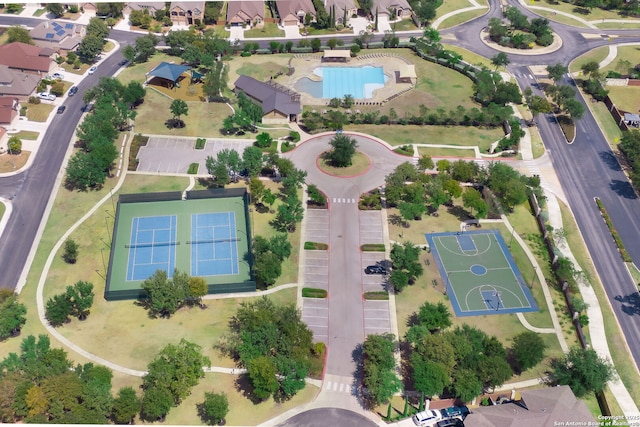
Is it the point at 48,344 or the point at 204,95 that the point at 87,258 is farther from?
the point at 204,95

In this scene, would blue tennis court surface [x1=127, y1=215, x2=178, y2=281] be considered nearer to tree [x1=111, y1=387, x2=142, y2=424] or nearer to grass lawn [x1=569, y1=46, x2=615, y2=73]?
tree [x1=111, y1=387, x2=142, y2=424]

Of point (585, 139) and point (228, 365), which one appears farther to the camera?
point (585, 139)

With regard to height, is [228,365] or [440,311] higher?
[440,311]

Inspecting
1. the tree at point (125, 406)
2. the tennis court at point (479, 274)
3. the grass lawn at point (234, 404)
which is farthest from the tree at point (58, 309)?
the tennis court at point (479, 274)

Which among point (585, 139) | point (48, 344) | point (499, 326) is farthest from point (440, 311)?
point (585, 139)

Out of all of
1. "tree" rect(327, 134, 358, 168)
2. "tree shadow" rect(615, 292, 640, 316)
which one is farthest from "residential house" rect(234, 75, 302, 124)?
"tree shadow" rect(615, 292, 640, 316)

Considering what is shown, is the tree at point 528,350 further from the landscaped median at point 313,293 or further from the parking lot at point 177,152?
the parking lot at point 177,152

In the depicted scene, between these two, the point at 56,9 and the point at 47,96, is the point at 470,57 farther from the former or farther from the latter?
the point at 56,9
